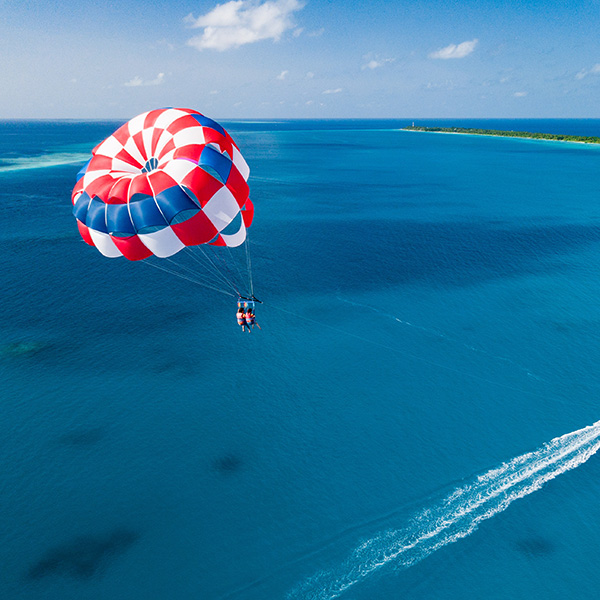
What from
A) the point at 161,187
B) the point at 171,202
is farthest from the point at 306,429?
the point at 161,187

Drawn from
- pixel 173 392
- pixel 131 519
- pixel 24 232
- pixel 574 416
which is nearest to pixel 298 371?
pixel 173 392

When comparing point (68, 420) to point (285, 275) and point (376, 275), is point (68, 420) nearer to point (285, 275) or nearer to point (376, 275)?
point (285, 275)

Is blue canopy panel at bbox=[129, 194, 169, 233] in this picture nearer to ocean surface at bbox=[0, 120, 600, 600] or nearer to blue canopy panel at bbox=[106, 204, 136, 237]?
blue canopy panel at bbox=[106, 204, 136, 237]

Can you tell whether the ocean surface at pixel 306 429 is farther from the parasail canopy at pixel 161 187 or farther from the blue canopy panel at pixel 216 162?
the blue canopy panel at pixel 216 162

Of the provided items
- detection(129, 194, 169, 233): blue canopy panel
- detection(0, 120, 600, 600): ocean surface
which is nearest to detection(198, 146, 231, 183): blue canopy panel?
detection(129, 194, 169, 233): blue canopy panel

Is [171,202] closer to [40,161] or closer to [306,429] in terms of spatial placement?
[306,429]

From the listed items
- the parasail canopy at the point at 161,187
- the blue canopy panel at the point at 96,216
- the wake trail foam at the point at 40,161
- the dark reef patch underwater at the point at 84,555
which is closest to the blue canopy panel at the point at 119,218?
the parasail canopy at the point at 161,187
